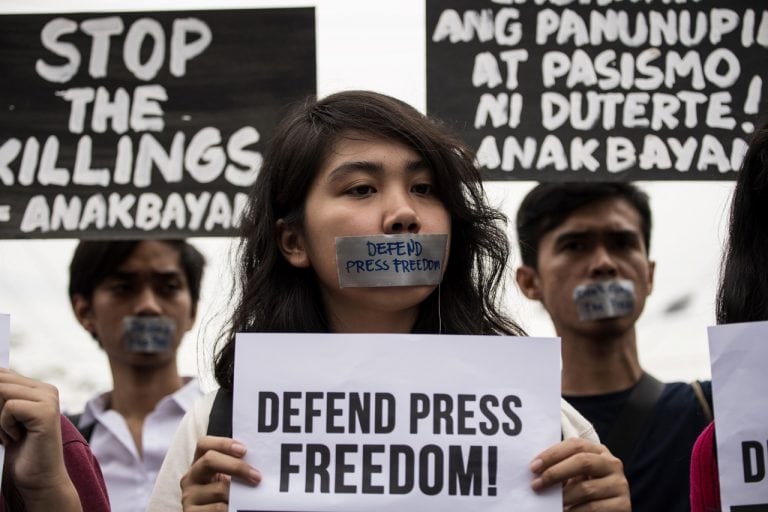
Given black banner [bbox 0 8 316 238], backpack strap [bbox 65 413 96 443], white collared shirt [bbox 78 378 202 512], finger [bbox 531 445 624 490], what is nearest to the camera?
finger [bbox 531 445 624 490]

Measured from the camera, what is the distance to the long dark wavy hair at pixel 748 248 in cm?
267

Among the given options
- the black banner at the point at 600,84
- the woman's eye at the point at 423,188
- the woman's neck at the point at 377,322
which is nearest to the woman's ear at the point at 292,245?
the woman's neck at the point at 377,322

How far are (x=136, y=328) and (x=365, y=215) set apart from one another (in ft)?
7.90

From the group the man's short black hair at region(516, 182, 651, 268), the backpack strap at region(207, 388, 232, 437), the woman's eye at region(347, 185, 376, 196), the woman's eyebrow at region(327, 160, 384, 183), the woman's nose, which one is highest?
the man's short black hair at region(516, 182, 651, 268)

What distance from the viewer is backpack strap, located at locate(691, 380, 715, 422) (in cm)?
398

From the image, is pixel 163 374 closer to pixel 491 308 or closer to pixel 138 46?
pixel 138 46

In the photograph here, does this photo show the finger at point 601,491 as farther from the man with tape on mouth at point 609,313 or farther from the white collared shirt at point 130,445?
the white collared shirt at point 130,445

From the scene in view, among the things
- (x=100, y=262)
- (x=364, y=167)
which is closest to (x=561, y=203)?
(x=100, y=262)

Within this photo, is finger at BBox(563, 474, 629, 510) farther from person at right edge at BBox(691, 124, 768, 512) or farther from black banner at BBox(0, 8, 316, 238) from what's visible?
black banner at BBox(0, 8, 316, 238)

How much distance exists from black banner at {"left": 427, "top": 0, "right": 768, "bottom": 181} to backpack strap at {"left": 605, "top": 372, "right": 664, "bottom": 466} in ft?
2.82

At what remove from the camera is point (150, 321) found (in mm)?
4840

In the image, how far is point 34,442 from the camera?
2.42m

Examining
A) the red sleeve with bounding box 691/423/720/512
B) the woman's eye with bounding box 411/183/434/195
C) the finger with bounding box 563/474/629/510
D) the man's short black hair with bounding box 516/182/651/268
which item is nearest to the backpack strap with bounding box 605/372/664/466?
the man's short black hair with bounding box 516/182/651/268

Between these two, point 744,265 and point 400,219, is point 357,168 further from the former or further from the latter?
point 744,265
